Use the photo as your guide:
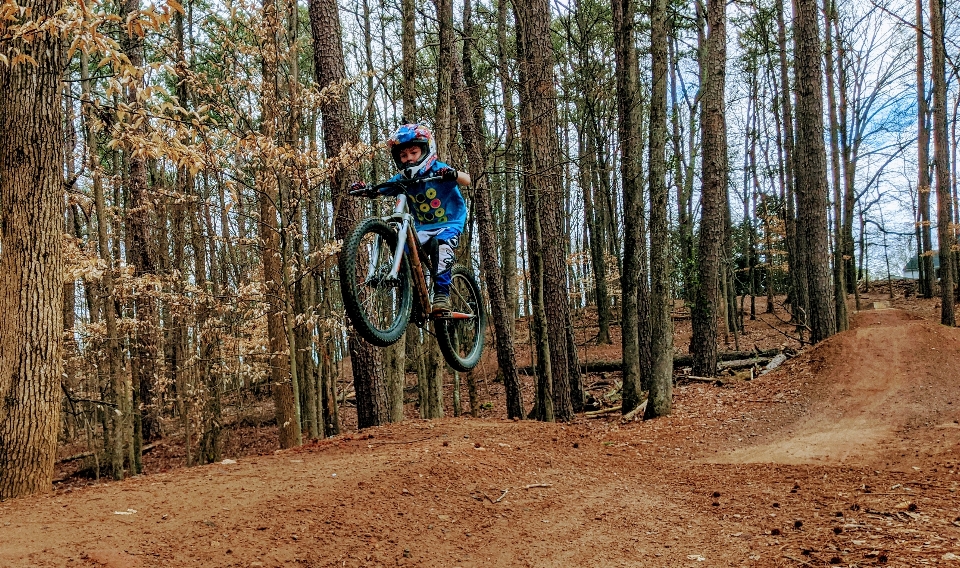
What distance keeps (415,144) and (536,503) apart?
3.39 meters

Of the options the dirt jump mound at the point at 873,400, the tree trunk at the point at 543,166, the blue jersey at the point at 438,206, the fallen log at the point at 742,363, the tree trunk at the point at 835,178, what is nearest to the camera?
the blue jersey at the point at 438,206

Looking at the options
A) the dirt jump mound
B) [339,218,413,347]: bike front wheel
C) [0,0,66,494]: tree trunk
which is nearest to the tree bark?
the dirt jump mound

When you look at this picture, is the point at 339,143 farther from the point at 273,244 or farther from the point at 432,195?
the point at 432,195

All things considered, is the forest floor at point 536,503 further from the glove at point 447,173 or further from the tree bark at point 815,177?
the tree bark at point 815,177

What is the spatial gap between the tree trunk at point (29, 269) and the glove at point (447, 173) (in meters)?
4.00

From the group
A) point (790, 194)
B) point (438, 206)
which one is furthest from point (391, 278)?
point (790, 194)

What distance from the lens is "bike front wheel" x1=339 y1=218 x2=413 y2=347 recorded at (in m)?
4.26

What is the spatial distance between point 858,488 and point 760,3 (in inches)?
814

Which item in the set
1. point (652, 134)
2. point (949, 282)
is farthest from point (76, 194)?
point (949, 282)

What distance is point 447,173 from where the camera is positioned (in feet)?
15.8

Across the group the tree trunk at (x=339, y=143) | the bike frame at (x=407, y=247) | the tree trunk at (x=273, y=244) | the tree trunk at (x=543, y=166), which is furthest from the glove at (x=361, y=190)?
the tree trunk at (x=543, y=166)

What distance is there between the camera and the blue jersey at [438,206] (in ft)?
17.3

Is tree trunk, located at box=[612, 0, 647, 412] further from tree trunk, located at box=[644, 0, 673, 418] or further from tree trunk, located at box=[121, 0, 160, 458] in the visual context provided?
tree trunk, located at box=[121, 0, 160, 458]

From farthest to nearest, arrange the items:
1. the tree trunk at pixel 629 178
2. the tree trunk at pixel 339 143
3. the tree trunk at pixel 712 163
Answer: the tree trunk at pixel 712 163
the tree trunk at pixel 629 178
the tree trunk at pixel 339 143
